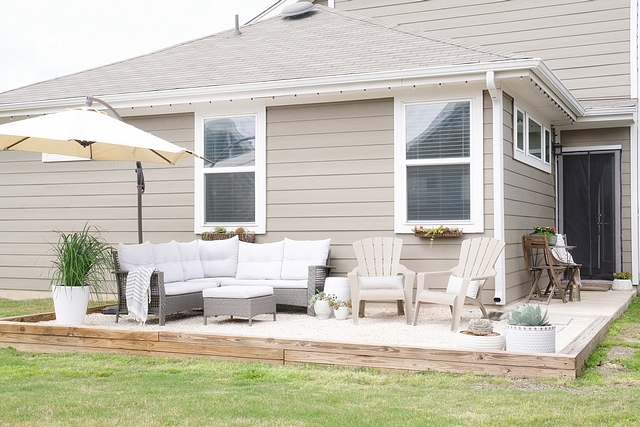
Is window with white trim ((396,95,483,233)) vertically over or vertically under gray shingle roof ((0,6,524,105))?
under

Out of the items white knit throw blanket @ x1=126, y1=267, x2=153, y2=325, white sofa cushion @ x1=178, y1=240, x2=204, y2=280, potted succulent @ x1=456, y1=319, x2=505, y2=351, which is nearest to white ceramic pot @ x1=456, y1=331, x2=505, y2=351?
potted succulent @ x1=456, y1=319, x2=505, y2=351

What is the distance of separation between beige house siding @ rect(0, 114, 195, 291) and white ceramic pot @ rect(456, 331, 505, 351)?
4.65 m

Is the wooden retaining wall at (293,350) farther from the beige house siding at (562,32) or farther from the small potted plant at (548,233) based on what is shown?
the beige house siding at (562,32)

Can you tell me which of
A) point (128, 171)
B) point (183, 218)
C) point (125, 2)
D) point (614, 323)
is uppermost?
point (125, 2)

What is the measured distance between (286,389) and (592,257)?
25.1ft

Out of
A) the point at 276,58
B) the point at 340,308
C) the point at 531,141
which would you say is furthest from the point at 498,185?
the point at 276,58

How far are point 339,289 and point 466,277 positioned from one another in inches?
48.4

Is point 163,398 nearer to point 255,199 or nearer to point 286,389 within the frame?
point 286,389

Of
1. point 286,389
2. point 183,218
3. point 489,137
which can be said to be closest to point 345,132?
point 489,137

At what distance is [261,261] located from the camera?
7828mm

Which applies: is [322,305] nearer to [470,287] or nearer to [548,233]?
[470,287]

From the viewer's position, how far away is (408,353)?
15.7 ft

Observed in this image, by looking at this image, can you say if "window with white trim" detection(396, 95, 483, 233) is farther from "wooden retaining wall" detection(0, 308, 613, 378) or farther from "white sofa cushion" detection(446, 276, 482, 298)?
"wooden retaining wall" detection(0, 308, 613, 378)

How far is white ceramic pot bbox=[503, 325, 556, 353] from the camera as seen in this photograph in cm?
468
